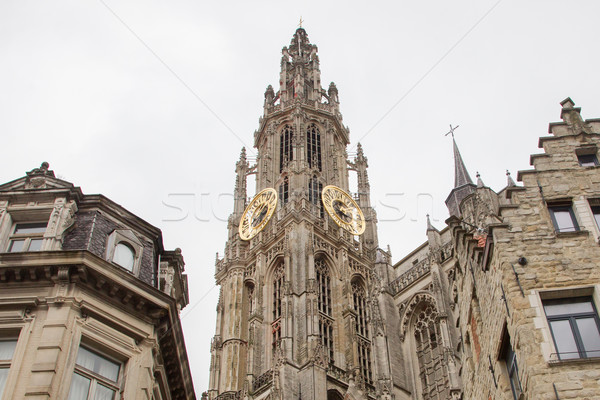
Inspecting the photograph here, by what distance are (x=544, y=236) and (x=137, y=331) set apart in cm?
804

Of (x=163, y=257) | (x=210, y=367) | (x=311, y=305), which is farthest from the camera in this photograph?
(x=210, y=367)

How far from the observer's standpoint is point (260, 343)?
44188 mm

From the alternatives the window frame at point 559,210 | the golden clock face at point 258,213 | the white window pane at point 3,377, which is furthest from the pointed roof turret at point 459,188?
the white window pane at point 3,377

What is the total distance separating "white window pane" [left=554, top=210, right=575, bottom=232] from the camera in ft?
40.4

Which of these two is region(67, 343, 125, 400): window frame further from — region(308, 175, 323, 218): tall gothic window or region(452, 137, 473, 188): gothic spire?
region(308, 175, 323, 218): tall gothic window

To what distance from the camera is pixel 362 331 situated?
155 feet

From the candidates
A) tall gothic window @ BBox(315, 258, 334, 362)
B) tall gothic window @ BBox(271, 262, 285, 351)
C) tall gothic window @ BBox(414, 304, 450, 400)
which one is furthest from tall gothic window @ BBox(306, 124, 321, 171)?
tall gothic window @ BBox(414, 304, 450, 400)

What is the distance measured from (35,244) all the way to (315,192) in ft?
129

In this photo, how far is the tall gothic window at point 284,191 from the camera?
174 feet

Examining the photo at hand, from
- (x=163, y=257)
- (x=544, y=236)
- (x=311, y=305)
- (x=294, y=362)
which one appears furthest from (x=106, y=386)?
(x=311, y=305)

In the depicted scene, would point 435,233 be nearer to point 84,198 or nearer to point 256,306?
point 256,306

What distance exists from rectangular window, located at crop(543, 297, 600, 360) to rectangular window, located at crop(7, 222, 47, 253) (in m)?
10.00

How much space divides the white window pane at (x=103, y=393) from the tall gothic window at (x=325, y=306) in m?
28.9

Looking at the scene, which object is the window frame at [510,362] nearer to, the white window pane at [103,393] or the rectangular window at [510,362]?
the rectangular window at [510,362]
